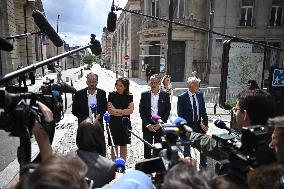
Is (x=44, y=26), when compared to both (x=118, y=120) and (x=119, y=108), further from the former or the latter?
(x=118, y=120)

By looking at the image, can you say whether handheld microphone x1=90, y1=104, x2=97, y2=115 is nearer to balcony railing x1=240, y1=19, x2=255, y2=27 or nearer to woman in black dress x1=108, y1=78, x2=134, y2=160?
woman in black dress x1=108, y1=78, x2=134, y2=160

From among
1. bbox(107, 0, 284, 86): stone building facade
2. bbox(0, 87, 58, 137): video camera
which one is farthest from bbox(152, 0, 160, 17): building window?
bbox(0, 87, 58, 137): video camera

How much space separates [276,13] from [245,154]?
28.2 meters

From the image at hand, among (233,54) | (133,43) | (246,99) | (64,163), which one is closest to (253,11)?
(133,43)

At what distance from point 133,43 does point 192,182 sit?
1550 inches

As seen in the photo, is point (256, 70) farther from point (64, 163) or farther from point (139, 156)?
point (64, 163)

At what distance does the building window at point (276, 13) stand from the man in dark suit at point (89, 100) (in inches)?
994

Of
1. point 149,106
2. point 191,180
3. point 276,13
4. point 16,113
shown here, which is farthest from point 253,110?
point 276,13

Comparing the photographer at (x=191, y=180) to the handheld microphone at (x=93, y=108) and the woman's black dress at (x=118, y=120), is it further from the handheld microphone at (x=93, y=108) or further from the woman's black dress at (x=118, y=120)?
the woman's black dress at (x=118, y=120)

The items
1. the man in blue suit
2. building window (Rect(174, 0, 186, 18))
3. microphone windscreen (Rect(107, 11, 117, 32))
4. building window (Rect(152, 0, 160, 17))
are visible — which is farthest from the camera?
building window (Rect(152, 0, 160, 17))

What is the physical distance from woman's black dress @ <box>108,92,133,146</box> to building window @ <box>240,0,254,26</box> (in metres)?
23.8

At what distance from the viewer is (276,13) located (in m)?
26.1

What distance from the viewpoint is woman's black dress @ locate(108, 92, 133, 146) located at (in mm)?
5547

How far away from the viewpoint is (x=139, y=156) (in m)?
6.72
